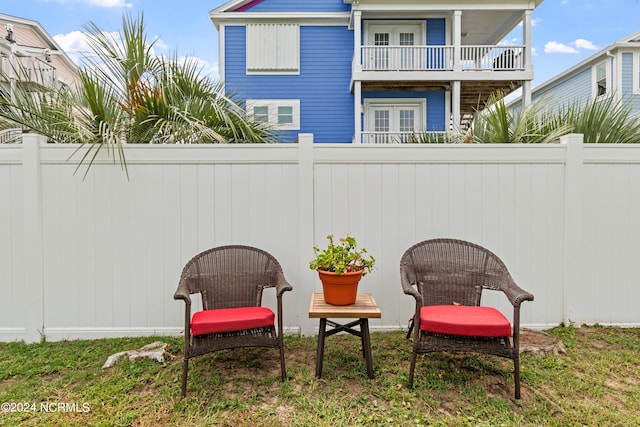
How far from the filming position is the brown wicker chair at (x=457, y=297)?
241 cm

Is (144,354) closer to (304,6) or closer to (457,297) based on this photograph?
(457,297)

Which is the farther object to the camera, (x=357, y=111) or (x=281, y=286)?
(x=357, y=111)

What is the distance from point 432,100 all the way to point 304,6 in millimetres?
3986

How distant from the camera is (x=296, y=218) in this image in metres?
3.35

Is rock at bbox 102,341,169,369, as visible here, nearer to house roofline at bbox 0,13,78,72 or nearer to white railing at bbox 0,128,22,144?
white railing at bbox 0,128,22,144

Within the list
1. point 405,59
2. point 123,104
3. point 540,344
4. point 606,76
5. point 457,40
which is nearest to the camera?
point 540,344

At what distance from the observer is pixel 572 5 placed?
11.9m

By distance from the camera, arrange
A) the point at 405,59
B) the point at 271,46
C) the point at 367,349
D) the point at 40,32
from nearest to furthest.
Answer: the point at 367,349 < the point at 405,59 < the point at 271,46 < the point at 40,32

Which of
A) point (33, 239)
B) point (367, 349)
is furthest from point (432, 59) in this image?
point (33, 239)

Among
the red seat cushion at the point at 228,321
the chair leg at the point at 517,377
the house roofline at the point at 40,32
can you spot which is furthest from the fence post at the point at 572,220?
the house roofline at the point at 40,32

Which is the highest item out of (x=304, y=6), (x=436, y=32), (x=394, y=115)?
(x=304, y=6)

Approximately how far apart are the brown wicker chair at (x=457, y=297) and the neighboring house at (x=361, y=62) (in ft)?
19.9

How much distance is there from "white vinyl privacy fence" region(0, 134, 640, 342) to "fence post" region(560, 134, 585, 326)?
0.04 ft

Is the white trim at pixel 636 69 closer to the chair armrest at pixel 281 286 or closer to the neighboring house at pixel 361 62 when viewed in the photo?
the neighboring house at pixel 361 62
